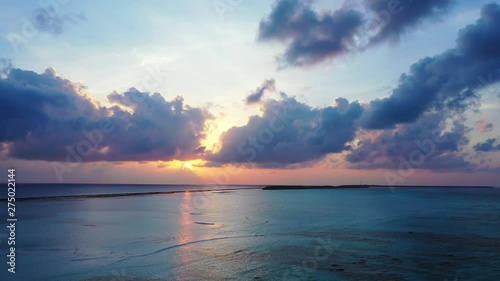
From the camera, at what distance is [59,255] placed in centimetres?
2203

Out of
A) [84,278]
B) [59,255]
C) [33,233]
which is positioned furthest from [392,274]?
[33,233]

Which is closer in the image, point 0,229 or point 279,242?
point 279,242

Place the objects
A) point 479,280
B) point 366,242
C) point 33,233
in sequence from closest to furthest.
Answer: point 479,280
point 366,242
point 33,233

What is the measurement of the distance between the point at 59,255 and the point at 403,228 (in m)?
30.7

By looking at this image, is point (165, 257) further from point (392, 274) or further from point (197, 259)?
point (392, 274)

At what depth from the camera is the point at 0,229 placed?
33.6 m

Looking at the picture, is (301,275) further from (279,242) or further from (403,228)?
(403,228)

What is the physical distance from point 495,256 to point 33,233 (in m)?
36.0

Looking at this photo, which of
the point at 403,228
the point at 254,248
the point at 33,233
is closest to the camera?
the point at 254,248

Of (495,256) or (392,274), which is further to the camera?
(495,256)

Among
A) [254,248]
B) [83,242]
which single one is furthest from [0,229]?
[254,248]

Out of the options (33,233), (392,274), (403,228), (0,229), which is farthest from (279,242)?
(0,229)

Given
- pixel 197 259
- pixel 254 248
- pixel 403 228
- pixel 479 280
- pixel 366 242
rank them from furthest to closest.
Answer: pixel 403 228 → pixel 366 242 → pixel 254 248 → pixel 197 259 → pixel 479 280

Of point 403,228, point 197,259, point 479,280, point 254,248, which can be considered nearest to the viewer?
point 479,280
